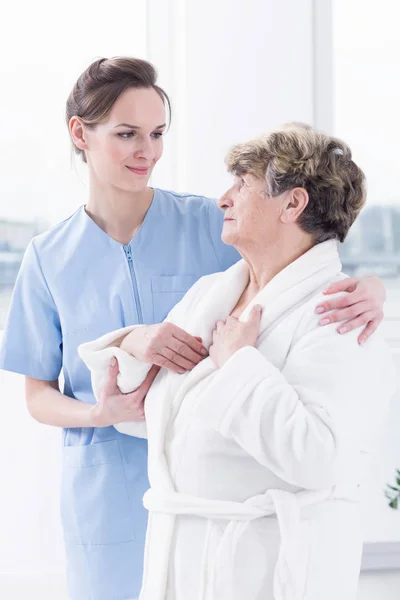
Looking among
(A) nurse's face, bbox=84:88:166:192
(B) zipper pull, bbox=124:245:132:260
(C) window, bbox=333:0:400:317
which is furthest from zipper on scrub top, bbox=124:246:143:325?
(C) window, bbox=333:0:400:317

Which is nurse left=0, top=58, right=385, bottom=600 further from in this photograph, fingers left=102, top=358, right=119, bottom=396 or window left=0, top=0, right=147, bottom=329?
window left=0, top=0, right=147, bottom=329

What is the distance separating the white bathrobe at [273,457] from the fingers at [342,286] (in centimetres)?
2

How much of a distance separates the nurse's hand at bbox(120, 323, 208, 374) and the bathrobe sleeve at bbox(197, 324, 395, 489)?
17cm

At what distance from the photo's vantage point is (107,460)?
5.47 ft

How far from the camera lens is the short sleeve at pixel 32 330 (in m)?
1.74

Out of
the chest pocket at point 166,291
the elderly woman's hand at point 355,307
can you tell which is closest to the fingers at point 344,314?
the elderly woman's hand at point 355,307

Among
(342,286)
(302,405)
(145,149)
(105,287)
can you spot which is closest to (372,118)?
(145,149)

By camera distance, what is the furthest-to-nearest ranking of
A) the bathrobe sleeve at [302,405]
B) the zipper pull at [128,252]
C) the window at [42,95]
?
the window at [42,95], the zipper pull at [128,252], the bathrobe sleeve at [302,405]

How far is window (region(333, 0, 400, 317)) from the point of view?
254 centimetres

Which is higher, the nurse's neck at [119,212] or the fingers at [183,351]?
the nurse's neck at [119,212]

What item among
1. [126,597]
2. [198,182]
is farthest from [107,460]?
[198,182]

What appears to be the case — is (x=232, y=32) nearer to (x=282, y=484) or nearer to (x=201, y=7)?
(x=201, y=7)

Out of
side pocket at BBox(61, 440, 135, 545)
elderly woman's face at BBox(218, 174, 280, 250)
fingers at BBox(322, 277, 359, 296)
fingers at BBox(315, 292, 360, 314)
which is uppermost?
elderly woman's face at BBox(218, 174, 280, 250)

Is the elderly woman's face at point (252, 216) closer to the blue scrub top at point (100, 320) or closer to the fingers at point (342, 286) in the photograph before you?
the fingers at point (342, 286)
